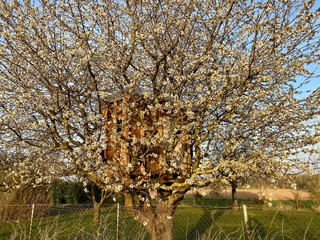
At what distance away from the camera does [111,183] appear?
4.55m

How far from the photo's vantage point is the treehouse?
4555mm

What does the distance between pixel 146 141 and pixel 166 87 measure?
1.13 m

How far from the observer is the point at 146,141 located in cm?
436

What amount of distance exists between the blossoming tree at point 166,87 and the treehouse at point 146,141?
0.07 ft

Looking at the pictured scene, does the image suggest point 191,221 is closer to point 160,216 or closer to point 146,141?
point 160,216

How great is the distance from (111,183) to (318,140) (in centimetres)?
310

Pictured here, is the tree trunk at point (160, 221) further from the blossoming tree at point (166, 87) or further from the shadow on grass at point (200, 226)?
the shadow on grass at point (200, 226)

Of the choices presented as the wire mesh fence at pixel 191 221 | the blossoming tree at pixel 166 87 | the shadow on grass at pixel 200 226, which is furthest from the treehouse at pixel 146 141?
the shadow on grass at pixel 200 226

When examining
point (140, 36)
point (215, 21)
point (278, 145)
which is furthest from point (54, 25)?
point (278, 145)

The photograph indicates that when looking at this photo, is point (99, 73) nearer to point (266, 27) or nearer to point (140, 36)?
point (140, 36)

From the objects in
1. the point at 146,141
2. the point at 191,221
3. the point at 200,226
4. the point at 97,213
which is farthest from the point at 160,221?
the point at 191,221

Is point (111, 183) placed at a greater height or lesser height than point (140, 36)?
lesser

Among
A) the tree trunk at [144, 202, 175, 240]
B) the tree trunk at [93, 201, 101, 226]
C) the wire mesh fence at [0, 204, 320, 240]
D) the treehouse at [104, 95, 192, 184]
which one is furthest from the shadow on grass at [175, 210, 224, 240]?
the treehouse at [104, 95, 192, 184]

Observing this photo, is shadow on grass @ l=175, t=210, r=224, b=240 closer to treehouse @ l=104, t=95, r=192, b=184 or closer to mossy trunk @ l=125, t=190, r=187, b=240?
mossy trunk @ l=125, t=190, r=187, b=240
